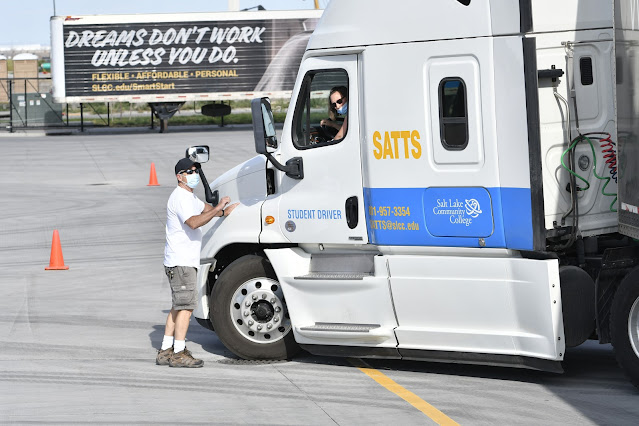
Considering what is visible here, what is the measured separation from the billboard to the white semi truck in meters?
35.1

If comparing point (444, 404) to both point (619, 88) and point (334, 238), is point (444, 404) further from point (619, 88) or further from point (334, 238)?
point (619, 88)

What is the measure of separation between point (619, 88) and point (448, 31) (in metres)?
1.35

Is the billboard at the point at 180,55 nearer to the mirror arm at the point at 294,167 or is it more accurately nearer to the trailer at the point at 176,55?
the trailer at the point at 176,55

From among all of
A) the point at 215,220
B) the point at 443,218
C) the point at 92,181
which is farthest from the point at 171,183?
the point at 443,218

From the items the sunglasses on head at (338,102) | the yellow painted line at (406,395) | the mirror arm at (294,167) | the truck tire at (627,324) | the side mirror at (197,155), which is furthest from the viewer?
the side mirror at (197,155)

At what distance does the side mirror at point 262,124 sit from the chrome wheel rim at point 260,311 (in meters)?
1.21

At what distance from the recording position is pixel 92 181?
89.0 feet

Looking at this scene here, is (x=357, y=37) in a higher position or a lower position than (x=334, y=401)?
higher

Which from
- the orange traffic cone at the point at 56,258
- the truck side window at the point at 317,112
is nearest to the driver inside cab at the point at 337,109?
the truck side window at the point at 317,112

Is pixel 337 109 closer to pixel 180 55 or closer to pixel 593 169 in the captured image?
pixel 593 169

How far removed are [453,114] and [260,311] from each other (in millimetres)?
2483

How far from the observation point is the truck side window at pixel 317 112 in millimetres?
8977

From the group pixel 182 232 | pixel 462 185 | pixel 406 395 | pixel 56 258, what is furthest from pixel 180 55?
pixel 406 395

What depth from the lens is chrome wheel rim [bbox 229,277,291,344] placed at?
368 inches
